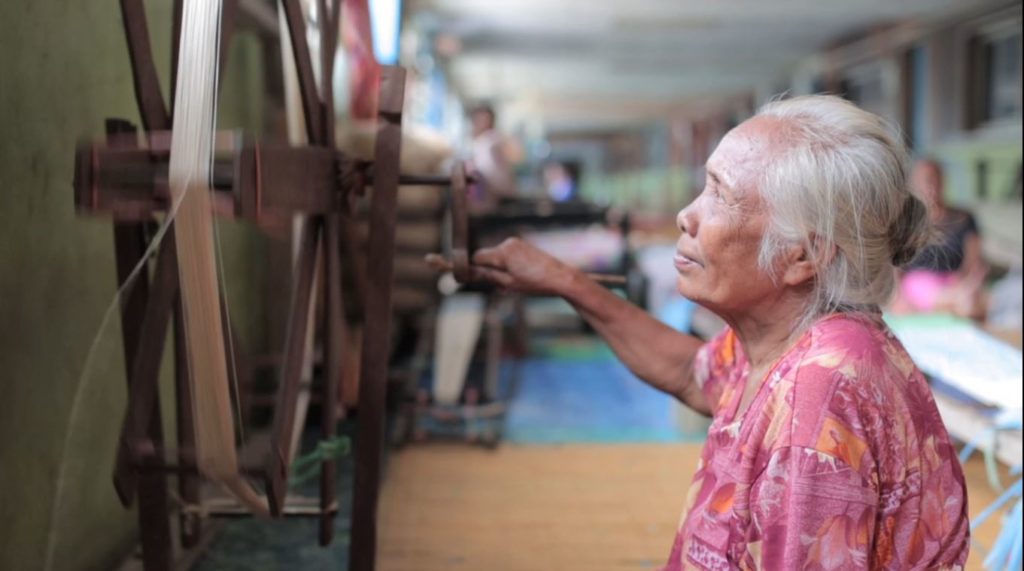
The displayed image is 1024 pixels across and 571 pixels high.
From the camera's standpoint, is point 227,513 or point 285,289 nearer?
point 227,513

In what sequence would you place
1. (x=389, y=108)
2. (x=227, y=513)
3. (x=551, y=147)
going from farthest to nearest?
1. (x=551, y=147)
2. (x=227, y=513)
3. (x=389, y=108)

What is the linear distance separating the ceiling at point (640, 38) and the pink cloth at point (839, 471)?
18.7 ft

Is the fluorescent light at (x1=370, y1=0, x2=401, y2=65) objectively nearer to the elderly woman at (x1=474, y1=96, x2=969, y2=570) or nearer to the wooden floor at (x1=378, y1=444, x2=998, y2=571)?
the wooden floor at (x1=378, y1=444, x2=998, y2=571)

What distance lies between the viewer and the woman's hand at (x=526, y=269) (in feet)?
4.95

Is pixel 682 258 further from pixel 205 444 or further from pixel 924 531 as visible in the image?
pixel 205 444

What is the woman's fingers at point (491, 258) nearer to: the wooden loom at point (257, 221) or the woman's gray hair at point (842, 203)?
the wooden loom at point (257, 221)

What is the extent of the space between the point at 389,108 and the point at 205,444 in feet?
1.91

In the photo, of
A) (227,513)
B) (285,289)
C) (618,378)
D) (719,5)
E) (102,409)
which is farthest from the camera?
(719,5)

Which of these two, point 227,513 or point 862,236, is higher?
point 862,236

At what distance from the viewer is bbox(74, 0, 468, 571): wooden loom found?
112 centimetres

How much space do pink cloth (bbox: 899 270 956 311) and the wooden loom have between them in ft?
8.92

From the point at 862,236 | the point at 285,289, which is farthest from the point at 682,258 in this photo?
the point at 285,289

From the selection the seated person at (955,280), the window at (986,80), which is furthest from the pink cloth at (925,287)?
the window at (986,80)

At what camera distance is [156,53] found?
205 centimetres
